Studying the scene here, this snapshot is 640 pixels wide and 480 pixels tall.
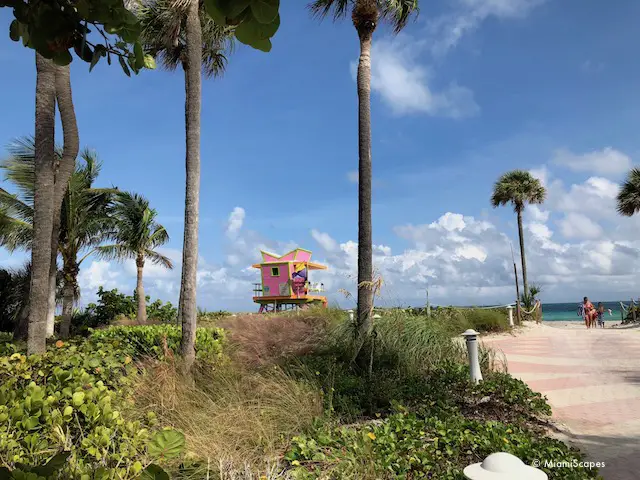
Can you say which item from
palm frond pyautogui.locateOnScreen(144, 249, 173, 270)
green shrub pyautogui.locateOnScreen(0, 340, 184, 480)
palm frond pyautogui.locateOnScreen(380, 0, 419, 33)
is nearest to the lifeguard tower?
palm frond pyautogui.locateOnScreen(144, 249, 173, 270)

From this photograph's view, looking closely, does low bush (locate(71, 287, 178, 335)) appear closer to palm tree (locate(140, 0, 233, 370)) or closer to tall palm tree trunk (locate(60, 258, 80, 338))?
tall palm tree trunk (locate(60, 258, 80, 338))

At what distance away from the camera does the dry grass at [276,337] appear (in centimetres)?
868

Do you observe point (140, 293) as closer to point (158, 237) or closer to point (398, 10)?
point (158, 237)

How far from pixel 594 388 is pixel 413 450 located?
5.42 m

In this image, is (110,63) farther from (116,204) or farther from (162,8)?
(116,204)

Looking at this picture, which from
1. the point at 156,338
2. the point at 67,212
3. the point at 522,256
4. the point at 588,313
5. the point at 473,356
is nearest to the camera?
the point at 473,356

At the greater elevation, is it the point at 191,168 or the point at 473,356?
the point at 191,168

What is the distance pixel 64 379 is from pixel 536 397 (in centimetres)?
573

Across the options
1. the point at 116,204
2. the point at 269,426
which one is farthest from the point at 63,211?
the point at 269,426

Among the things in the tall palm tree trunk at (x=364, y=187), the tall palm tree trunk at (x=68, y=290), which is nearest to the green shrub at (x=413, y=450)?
the tall palm tree trunk at (x=364, y=187)

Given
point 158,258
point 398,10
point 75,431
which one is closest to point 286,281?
point 158,258

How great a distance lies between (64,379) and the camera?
4672 mm

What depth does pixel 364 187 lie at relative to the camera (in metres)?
10.2

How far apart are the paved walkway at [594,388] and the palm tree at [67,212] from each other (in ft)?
45.8
